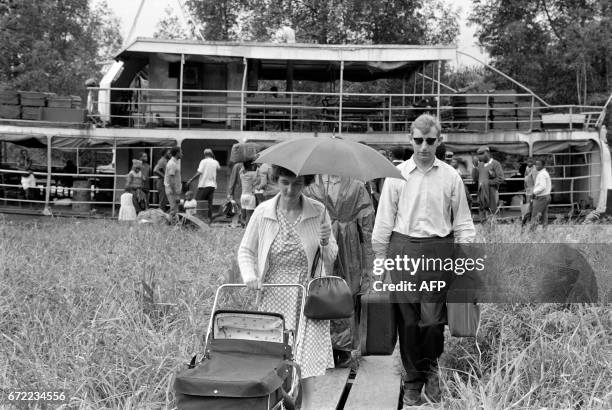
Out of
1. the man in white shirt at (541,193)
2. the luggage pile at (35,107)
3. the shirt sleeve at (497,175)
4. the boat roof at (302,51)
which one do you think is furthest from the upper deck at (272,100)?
the man in white shirt at (541,193)

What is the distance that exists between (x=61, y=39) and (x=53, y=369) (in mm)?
33295

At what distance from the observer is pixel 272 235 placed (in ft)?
14.7

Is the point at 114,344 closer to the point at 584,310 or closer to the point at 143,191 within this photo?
the point at 584,310

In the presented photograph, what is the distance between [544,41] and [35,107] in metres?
20.6

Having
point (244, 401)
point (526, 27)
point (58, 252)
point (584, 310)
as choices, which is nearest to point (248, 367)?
point (244, 401)

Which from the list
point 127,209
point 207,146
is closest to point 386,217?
point 127,209

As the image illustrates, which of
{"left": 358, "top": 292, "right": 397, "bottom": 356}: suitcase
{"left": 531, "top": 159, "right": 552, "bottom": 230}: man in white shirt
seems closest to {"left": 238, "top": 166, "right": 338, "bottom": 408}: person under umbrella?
{"left": 358, "top": 292, "right": 397, "bottom": 356}: suitcase

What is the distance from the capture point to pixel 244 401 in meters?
3.20

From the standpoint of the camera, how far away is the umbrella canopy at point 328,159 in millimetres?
4211

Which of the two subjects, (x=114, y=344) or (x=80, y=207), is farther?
(x=80, y=207)

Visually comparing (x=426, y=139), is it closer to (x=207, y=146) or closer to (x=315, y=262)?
(x=315, y=262)

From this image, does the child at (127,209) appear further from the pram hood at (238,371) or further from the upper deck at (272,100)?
the pram hood at (238,371)

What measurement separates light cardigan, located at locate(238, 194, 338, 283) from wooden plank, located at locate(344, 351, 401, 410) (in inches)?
42.8

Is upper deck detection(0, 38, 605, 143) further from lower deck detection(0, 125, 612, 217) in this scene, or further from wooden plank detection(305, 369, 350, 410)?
wooden plank detection(305, 369, 350, 410)
